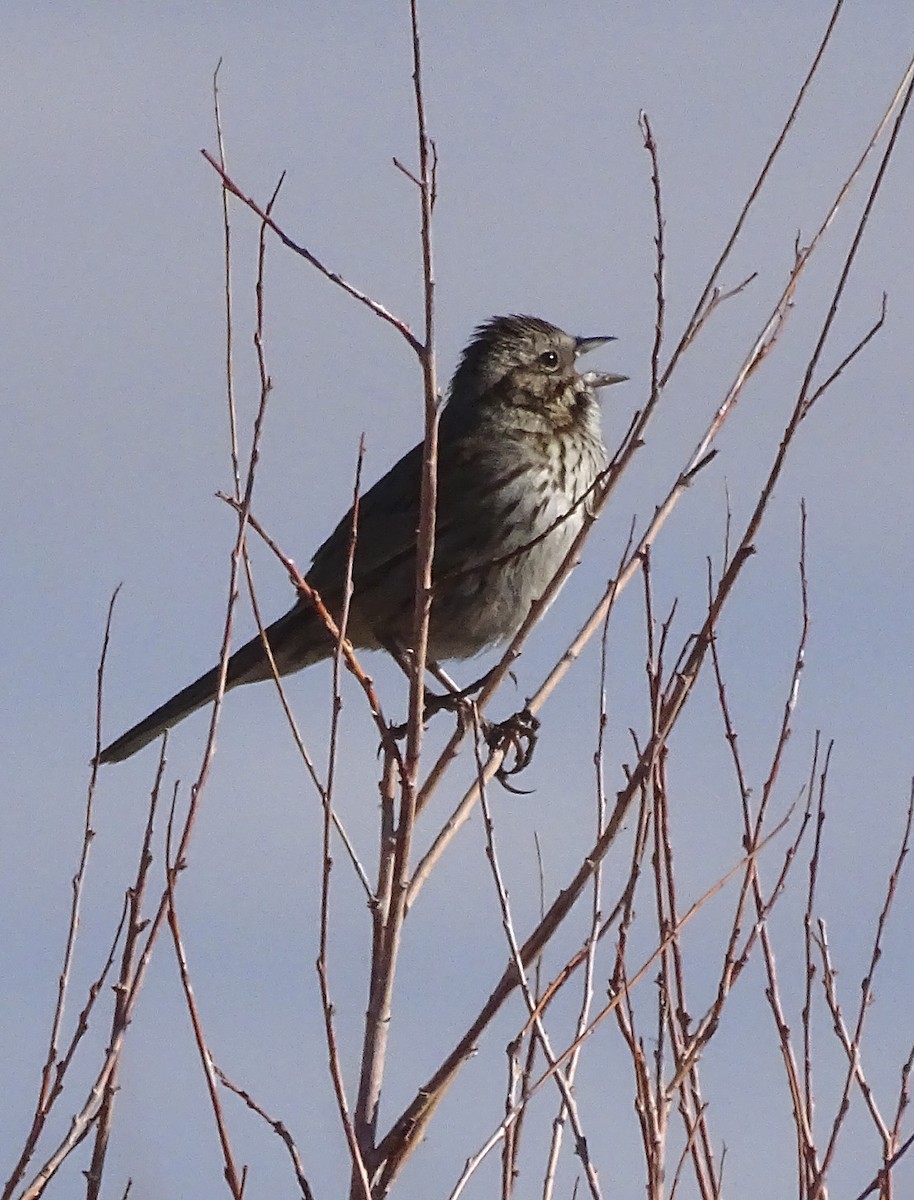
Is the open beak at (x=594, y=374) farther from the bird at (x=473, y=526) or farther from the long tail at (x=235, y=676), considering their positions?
the long tail at (x=235, y=676)

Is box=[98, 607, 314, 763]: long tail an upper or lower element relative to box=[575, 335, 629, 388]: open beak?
lower

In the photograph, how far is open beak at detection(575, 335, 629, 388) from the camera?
725cm

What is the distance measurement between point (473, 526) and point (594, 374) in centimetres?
104

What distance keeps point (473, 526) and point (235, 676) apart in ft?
3.49

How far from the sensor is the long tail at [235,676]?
677 centimetres

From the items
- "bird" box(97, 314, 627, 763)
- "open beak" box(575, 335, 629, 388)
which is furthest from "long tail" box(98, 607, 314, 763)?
"open beak" box(575, 335, 629, 388)

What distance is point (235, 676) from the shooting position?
6844 millimetres

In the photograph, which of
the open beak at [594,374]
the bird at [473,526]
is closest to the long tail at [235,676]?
the bird at [473,526]

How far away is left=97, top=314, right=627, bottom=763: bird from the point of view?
21.4ft

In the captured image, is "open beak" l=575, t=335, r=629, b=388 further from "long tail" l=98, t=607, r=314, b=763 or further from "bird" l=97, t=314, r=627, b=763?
"long tail" l=98, t=607, r=314, b=763

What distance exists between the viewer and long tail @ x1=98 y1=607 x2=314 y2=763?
677 cm

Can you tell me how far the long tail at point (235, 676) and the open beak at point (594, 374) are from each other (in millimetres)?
1508

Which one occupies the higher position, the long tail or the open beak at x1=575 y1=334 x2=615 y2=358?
the open beak at x1=575 y1=334 x2=615 y2=358

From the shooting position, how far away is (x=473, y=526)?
6.60m
